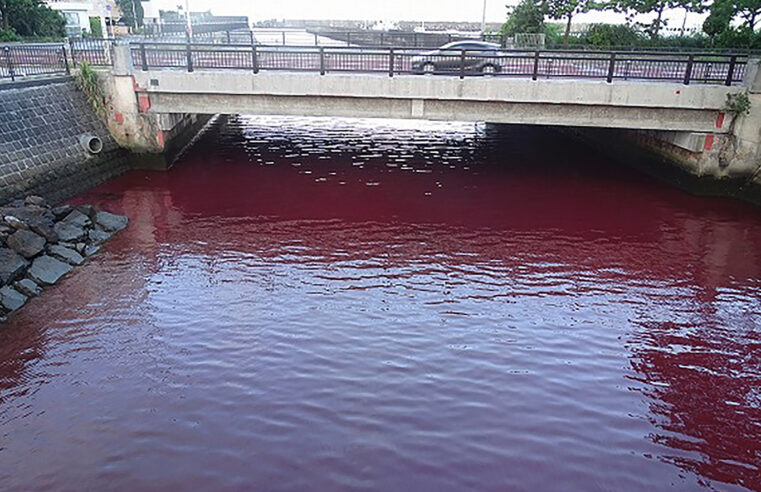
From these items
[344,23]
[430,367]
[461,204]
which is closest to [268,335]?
[430,367]

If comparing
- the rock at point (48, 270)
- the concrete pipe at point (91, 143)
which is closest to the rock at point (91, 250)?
the rock at point (48, 270)

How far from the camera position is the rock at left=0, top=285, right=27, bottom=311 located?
1100 cm

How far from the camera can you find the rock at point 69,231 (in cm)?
1384

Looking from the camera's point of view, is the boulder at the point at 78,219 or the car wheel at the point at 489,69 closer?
the boulder at the point at 78,219

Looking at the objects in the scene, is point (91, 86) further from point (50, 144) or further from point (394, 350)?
point (394, 350)

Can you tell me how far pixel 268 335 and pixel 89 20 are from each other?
216ft

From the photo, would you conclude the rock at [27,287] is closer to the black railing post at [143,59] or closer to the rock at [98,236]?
the rock at [98,236]

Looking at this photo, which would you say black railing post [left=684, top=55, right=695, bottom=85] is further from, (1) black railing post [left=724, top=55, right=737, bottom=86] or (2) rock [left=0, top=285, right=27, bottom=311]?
(2) rock [left=0, top=285, right=27, bottom=311]

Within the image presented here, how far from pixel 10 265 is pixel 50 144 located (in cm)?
745

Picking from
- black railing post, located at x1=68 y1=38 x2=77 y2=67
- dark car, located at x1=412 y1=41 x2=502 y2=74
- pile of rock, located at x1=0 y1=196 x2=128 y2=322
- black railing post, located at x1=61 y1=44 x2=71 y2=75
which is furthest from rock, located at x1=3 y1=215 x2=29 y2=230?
dark car, located at x1=412 y1=41 x2=502 y2=74

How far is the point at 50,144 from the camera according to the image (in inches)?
709

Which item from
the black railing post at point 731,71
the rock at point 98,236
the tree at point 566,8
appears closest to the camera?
the rock at point 98,236

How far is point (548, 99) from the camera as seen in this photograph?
60.7 ft

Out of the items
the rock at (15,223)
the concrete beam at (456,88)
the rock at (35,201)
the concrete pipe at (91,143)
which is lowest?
the rock at (35,201)
